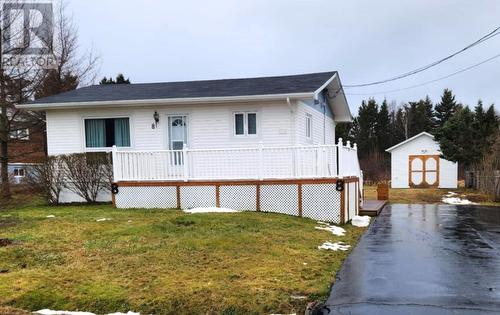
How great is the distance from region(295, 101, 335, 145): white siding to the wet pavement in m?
4.09

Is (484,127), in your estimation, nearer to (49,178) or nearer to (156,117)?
(156,117)

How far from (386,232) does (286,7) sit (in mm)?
10923

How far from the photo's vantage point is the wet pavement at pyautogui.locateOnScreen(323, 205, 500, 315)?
483 cm

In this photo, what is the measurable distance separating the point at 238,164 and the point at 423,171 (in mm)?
26500

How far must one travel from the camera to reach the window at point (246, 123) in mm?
13680

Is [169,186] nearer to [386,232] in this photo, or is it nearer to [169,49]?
[386,232]

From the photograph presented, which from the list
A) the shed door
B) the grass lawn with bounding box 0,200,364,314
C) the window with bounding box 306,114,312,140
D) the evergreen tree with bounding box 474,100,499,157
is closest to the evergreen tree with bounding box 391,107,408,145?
the shed door

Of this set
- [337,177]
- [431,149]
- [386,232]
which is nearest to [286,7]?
[337,177]

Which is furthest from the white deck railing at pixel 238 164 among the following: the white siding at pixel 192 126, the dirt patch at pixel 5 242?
the dirt patch at pixel 5 242

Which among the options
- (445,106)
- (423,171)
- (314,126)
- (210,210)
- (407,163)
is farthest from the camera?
(445,106)

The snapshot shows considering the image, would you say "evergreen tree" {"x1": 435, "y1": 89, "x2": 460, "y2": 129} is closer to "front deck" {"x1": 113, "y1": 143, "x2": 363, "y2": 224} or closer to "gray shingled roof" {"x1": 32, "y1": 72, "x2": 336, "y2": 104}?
"gray shingled roof" {"x1": 32, "y1": 72, "x2": 336, "y2": 104}

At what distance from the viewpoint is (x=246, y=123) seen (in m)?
13.7

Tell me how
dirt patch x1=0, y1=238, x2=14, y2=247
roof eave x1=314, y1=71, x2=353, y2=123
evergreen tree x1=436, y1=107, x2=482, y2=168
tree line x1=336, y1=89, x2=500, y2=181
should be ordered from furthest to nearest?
1. tree line x1=336, y1=89, x2=500, y2=181
2. evergreen tree x1=436, y1=107, x2=482, y2=168
3. roof eave x1=314, y1=71, x2=353, y2=123
4. dirt patch x1=0, y1=238, x2=14, y2=247

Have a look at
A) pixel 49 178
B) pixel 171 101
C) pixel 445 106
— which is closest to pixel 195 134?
pixel 171 101
